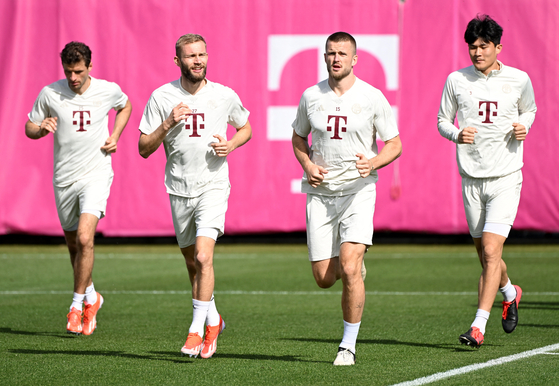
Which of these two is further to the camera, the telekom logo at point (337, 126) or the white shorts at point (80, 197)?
the white shorts at point (80, 197)

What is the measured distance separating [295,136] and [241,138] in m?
0.59

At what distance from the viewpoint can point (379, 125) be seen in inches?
251

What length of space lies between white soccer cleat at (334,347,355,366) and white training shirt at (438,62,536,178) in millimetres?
1927

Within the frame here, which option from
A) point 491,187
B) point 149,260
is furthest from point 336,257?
point 149,260

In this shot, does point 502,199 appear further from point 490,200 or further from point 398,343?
point 398,343

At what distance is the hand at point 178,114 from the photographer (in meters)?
6.42

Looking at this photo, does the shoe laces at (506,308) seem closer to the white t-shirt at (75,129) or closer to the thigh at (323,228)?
the thigh at (323,228)

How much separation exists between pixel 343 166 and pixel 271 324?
2.49 m

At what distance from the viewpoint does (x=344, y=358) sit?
20.2 feet

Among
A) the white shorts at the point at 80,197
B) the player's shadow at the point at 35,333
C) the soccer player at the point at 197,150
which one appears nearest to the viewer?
the soccer player at the point at 197,150

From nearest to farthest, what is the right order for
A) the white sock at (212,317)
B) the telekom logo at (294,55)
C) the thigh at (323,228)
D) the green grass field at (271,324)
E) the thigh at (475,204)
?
the green grass field at (271,324) < the thigh at (323,228) < the white sock at (212,317) < the thigh at (475,204) < the telekom logo at (294,55)

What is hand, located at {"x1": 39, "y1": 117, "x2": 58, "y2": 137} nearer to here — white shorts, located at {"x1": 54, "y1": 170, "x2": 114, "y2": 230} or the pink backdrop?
white shorts, located at {"x1": 54, "y1": 170, "x2": 114, "y2": 230}

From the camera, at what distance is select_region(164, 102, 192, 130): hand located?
6.42 m

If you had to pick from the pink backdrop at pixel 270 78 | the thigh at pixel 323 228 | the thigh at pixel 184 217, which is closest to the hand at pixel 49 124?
the thigh at pixel 184 217
